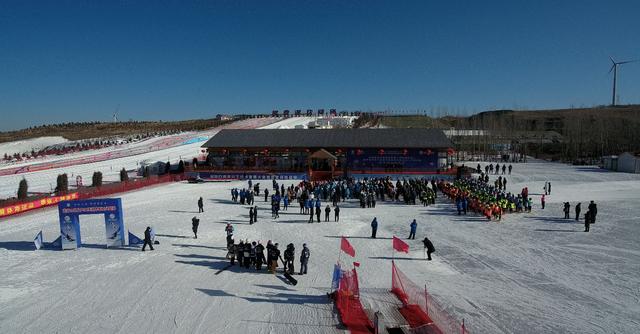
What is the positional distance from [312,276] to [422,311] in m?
3.80

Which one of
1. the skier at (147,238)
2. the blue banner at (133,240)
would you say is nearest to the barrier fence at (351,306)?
the skier at (147,238)

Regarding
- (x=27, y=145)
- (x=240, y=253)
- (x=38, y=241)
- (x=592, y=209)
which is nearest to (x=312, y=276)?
(x=240, y=253)

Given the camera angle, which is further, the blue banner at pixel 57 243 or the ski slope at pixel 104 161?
the ski slope at pixel 104 161

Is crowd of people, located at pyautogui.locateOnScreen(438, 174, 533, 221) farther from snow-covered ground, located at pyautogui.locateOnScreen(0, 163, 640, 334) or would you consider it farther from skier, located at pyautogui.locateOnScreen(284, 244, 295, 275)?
skier, located at pyautogui.locateOnScreen(284, 244, 295, 275)

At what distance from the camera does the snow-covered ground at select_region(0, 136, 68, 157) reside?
63.8 metres

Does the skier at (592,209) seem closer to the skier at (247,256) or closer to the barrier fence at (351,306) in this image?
the barrier fence at (351,306)

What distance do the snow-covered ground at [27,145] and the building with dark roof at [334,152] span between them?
4294 centimetres

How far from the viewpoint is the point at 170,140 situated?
6500 centimetres

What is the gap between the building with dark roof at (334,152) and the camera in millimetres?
37469

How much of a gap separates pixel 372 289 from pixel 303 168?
27959mm

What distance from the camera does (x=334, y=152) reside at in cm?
3869

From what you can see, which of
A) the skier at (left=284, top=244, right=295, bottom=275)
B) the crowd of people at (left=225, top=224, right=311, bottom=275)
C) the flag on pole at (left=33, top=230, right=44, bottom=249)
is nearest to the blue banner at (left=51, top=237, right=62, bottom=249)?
the flag on pole at (left=33, top=230, right=44, bottom=249)

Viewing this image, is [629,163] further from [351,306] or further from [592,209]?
[351,306]

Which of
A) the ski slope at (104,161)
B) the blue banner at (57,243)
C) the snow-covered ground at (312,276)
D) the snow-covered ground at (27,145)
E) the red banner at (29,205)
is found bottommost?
the snow-covered ground at (312,276)
